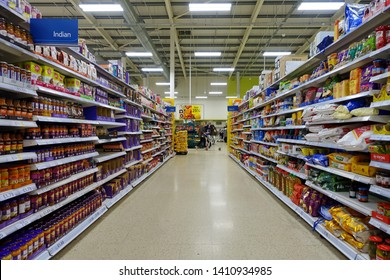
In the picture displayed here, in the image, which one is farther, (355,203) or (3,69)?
(355,203)

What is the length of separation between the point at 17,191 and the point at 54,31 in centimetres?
151

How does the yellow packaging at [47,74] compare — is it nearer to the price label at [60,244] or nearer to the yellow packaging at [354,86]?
the price label at [60,244]

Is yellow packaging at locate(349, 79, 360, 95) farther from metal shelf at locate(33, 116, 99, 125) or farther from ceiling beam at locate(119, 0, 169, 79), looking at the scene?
ceiling beam at locate(119, 0, 169, 79)

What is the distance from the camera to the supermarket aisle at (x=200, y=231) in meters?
2.46

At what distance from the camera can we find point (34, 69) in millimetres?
2301

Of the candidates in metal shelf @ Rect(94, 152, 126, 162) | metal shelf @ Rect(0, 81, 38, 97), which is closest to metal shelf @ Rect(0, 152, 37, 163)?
metal shelf @ Rect(0, 81, 38, 97)

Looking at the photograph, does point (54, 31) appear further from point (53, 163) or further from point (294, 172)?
point (294, 172)

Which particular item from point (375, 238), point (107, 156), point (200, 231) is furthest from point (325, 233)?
point (107, 156)

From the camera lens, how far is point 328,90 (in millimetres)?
2979

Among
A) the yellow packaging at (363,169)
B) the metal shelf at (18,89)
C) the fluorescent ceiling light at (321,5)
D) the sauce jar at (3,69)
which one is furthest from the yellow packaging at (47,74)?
the fluorescent ceiling light at (321,5)

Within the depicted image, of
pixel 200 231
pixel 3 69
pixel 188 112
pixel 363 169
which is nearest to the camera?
pixel 3 69

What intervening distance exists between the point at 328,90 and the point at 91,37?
13.3 m

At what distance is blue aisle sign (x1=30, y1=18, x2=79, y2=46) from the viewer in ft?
7.18

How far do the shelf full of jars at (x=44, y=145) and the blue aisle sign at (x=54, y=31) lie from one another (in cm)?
8
